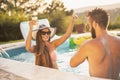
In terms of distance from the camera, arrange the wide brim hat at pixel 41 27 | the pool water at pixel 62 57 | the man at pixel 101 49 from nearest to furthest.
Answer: the man at pixel 101 49 → the pool water at pixel 62 57 → the wide brim hat at pixel 41 27

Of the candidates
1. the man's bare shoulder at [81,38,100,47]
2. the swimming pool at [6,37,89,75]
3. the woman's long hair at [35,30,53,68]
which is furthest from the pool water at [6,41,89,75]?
the man's bare shoulder at [81,38,100,47]

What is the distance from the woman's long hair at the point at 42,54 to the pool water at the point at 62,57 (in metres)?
0.13

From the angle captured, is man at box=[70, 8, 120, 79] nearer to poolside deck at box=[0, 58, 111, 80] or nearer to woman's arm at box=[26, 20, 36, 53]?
poolside deck at box=[0, 58, 111, 80]

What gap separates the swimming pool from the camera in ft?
11.2

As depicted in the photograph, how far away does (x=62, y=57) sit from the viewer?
371 centimetres

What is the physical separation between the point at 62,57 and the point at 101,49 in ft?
2.42

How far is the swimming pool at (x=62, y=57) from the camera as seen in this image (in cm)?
341

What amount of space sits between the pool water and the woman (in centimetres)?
8

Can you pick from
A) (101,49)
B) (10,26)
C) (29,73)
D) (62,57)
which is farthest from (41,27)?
(101,49)

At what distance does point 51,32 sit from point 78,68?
0.69 m

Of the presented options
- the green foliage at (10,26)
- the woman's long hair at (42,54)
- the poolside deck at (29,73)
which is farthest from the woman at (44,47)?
the green foliage at (10,26)

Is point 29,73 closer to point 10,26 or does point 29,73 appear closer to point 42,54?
point 42,54

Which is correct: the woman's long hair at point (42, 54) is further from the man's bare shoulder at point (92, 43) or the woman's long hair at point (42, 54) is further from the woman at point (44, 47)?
the man's bare shoulder at point (92, 43)

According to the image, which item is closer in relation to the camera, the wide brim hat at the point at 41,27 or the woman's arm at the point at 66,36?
the woman's arm at the point at 66,36
